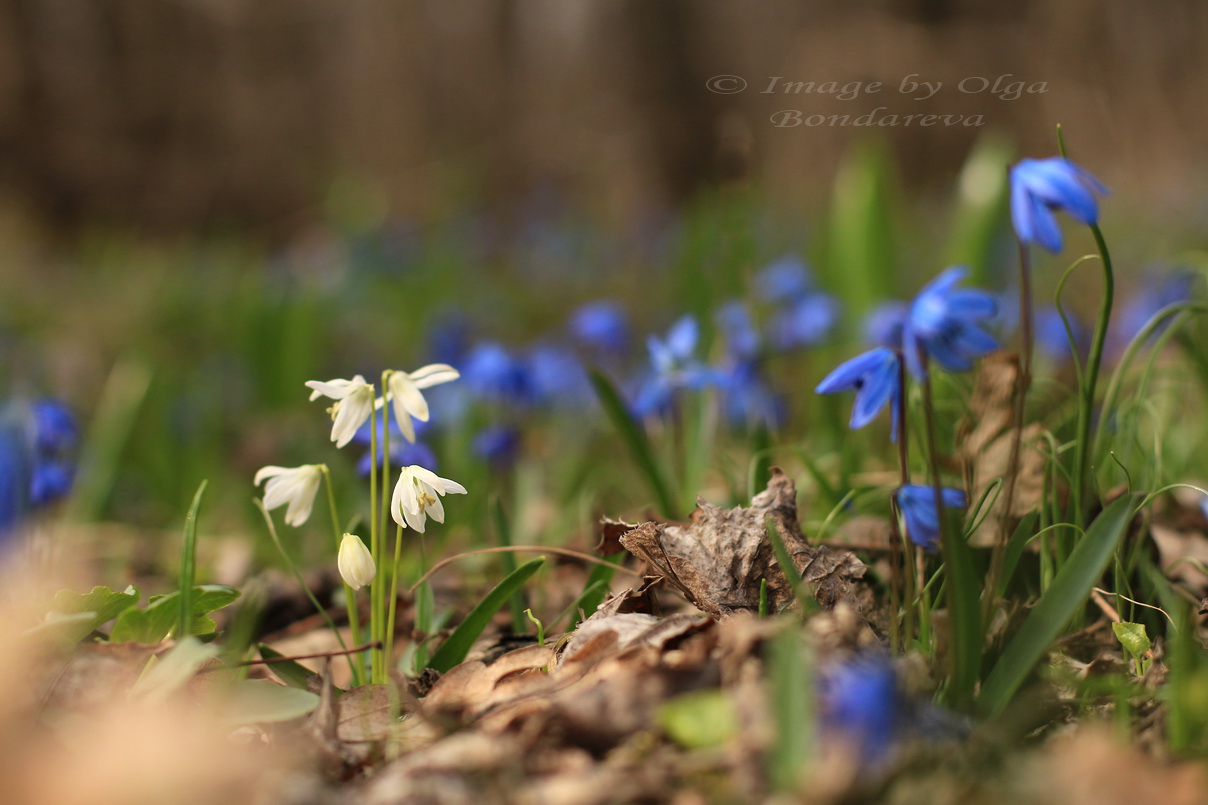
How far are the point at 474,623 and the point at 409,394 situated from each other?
0.39m

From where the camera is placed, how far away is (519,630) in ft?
5.42

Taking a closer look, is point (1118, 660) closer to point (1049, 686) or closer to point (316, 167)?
point (1049, 686)

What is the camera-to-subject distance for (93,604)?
120 centimetres

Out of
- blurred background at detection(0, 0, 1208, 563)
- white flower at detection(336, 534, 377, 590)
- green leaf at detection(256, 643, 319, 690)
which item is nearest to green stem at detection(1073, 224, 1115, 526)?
white flower at detection(336, 534, 377, 590)

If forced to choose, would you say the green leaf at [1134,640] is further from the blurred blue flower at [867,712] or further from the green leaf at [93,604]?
the green leaf at [93,604]

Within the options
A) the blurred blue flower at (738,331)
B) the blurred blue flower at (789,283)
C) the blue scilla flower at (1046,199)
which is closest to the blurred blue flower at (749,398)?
the blurred blue flower at (738,331)

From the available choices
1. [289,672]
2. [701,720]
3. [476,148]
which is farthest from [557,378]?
[476,148]

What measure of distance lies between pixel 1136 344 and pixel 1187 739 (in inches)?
24.7

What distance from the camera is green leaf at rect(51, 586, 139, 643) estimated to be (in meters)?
1.17

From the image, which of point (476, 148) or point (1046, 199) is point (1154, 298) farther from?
point (476, 148)

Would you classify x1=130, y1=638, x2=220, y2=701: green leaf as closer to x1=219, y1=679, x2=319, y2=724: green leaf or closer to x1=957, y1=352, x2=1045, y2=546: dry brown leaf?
x1=219, y1=679, x2=319, y2=724: green leaf

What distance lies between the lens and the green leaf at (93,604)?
1165 millimetres

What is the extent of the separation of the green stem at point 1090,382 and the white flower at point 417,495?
0.87m

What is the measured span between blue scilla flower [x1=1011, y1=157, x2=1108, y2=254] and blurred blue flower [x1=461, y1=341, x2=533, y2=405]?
155 centimetres
